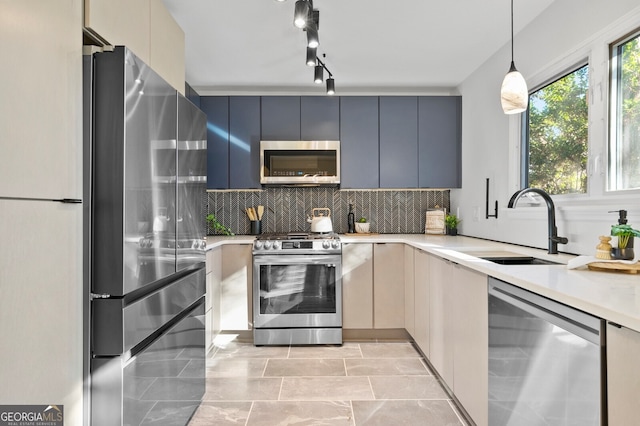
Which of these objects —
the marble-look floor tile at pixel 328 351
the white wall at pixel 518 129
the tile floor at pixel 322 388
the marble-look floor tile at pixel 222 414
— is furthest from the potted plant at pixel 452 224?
the marble-look floor tile at pixel 222 414

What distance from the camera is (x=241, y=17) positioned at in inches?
98.4

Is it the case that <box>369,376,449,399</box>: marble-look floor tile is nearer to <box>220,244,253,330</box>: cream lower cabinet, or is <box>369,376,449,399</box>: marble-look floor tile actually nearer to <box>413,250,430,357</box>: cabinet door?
<box>413,250,430,357</box>: cabinet door

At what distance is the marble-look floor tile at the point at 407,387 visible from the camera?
2436mm

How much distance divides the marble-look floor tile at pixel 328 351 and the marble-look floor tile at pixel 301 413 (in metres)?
0.83

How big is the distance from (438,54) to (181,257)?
8.13 ft

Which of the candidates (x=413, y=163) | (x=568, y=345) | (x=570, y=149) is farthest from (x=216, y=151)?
(x=568, y=345)

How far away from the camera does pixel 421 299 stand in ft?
9.78

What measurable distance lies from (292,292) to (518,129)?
7.07ft

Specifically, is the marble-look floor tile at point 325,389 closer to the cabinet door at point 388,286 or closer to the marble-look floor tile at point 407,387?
the marble-look floor tile at point 407,387

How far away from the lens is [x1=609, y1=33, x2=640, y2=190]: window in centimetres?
183

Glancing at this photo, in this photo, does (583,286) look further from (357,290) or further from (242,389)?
(357,290)

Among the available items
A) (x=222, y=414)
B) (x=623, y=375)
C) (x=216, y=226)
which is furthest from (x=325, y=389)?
(x=216, y=226)
